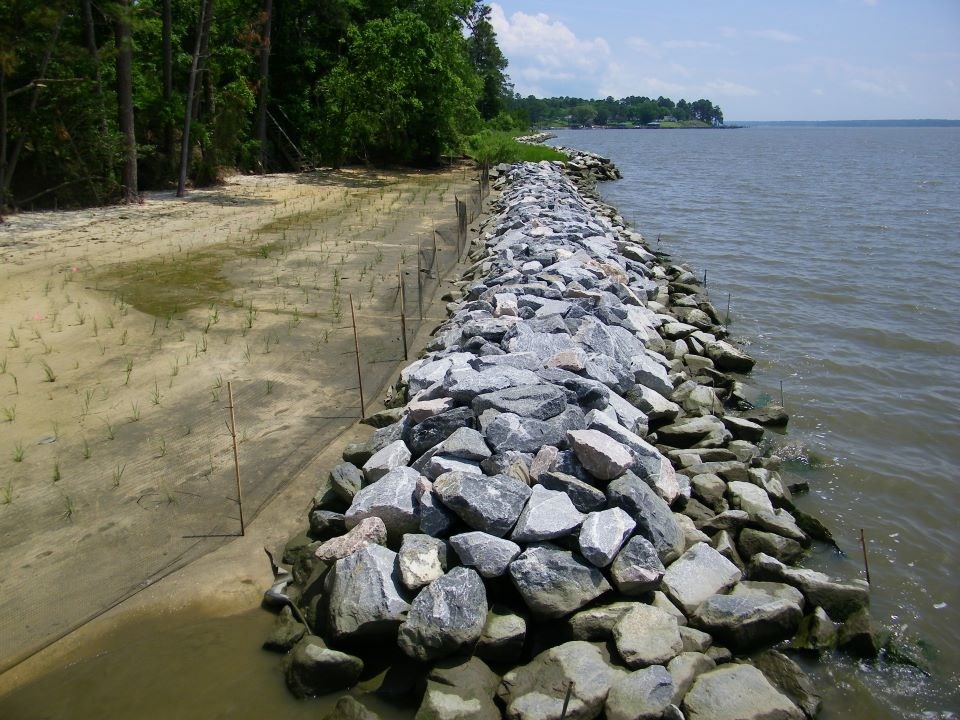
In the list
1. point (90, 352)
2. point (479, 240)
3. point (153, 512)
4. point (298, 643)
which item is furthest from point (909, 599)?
point (479, 240)

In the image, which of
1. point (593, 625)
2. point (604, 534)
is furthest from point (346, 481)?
point (593, 625)

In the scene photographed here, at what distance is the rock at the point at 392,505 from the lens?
12.8 feet

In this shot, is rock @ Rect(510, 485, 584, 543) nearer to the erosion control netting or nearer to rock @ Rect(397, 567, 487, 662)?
rock @ Rect(397, 567, 487, 662)

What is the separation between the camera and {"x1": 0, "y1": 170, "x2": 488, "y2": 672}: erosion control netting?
3.99 metres

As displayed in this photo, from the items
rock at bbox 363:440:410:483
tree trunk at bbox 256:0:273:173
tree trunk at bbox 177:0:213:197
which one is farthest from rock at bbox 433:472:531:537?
tree trunk at bbox 256:0:273:173

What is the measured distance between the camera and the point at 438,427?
4.54 m

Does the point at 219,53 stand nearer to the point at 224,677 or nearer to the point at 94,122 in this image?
the point at 94,122

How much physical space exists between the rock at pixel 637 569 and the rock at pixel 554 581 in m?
0.08

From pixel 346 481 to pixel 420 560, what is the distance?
3.18 ft

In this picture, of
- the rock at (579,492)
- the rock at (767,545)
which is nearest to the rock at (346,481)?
the rock at (579,492)

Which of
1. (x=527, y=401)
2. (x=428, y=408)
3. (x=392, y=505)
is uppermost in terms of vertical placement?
(x=527, y=401)

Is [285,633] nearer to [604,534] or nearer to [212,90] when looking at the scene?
[604,534]

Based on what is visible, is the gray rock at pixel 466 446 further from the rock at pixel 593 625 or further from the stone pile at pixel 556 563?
the rock at pixel 593 625

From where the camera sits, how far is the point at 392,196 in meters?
17.9
